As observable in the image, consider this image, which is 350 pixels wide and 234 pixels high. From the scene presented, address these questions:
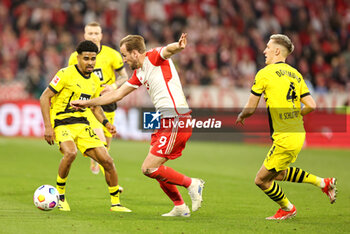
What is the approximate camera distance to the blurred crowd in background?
21422 millimetres

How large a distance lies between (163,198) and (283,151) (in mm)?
2620

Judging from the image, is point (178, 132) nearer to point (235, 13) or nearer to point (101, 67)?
point (101, 67)

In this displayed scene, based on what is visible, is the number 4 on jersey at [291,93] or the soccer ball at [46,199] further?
the soccer ball at [46,199]

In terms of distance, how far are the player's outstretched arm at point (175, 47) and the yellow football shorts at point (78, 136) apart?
5.62 feet

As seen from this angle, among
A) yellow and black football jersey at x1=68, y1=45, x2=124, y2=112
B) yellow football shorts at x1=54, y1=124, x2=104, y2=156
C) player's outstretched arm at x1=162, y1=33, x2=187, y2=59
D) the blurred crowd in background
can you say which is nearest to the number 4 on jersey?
player's outstretched arm at x1=162, y1=33, x2=187, y2=59

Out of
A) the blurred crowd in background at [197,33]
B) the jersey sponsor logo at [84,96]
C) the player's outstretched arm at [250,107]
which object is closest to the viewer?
the player's outstretched arm at [250,107]

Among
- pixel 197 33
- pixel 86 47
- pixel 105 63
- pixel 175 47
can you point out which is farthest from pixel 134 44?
pixel 197 33

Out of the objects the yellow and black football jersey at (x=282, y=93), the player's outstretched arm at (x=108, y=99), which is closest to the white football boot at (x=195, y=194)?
the yellow and black football jersey at (x=282, y=93)

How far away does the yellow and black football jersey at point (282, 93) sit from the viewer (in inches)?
294

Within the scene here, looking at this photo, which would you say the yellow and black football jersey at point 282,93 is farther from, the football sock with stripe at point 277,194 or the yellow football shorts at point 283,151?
the football sock with stripe at point 277,194

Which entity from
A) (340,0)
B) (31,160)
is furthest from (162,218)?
(340,0)

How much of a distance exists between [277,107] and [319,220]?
1.52 m

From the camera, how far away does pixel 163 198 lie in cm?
953

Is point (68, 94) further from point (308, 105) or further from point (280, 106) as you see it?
point (308, 105)
